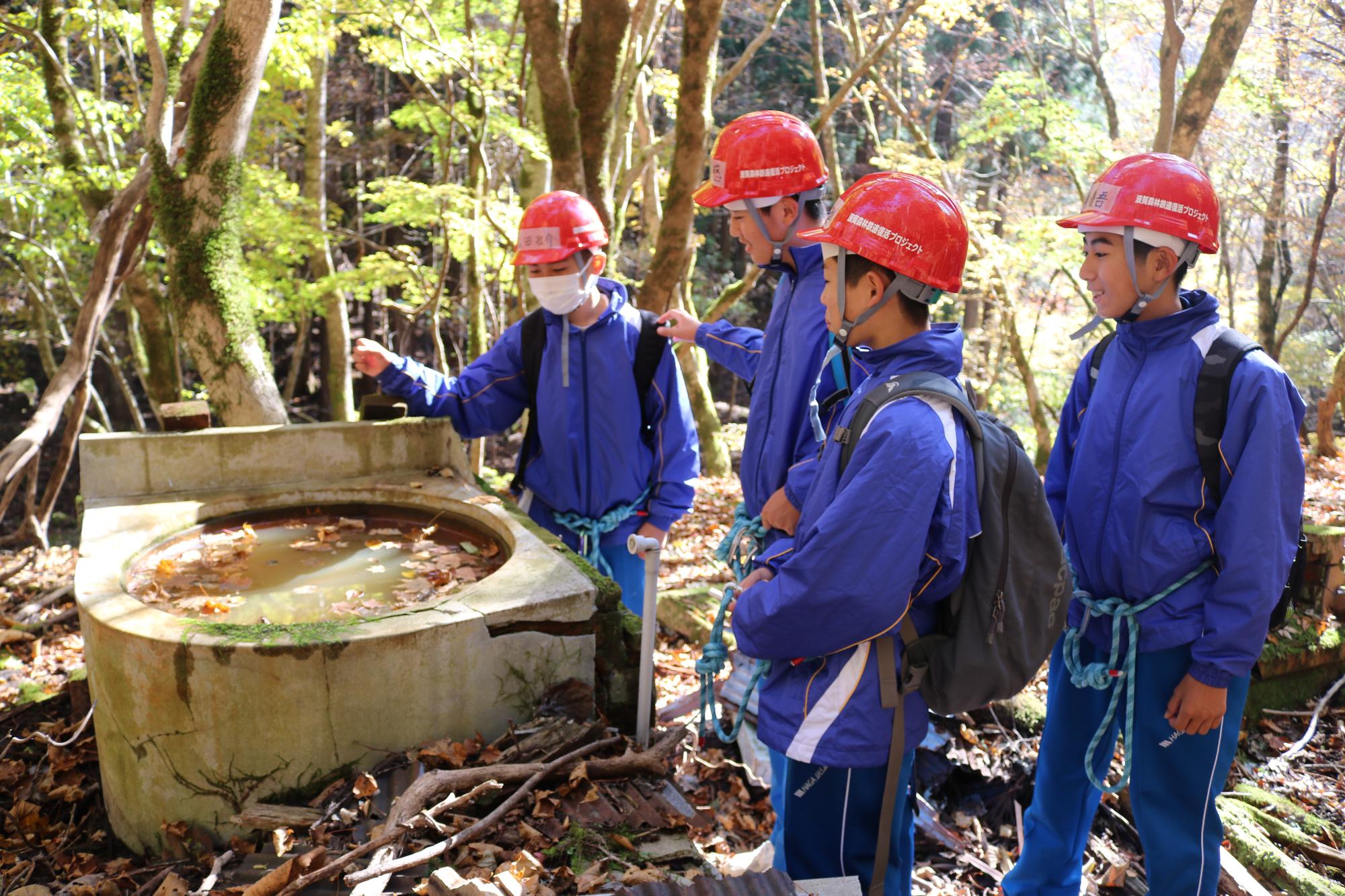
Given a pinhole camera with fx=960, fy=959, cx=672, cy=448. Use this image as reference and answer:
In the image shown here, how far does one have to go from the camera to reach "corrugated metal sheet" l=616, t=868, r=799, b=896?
2.29 m

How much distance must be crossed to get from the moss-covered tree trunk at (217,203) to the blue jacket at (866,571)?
4131mm

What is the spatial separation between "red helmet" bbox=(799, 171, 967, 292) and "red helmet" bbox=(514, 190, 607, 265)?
6.16 ft

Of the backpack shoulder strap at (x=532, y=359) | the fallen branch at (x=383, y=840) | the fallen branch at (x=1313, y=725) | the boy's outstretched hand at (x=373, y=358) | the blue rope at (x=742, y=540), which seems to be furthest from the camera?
A: the fallen branch at (x=1313, y=725)

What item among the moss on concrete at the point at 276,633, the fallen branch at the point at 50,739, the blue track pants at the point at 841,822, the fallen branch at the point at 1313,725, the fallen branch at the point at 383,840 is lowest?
the fallen branch at the point at 1313,725

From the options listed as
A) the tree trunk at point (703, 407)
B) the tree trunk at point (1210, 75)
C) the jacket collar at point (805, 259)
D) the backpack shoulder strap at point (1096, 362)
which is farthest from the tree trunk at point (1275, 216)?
the jacket collar at point (805, 259)

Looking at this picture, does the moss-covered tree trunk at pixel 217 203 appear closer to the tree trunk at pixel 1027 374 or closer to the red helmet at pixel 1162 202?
the red helmet at pixel 1162 202

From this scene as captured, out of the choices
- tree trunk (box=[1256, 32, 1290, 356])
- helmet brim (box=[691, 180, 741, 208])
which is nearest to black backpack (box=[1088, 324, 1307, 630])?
helmet brim (box=[691, 180, 741, 208])

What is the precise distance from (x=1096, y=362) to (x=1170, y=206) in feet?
2.08

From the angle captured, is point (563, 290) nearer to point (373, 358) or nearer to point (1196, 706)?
point (373, 358)

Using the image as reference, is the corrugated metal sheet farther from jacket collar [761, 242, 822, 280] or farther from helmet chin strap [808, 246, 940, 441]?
jacket collar [761, 242, 822, 280]

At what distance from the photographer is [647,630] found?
309 centimetres

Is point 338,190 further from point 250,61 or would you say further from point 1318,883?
point 1318,883

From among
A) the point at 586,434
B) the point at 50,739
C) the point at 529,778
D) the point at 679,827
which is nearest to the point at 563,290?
the point at 586,434

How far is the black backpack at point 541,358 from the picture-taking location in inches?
173
